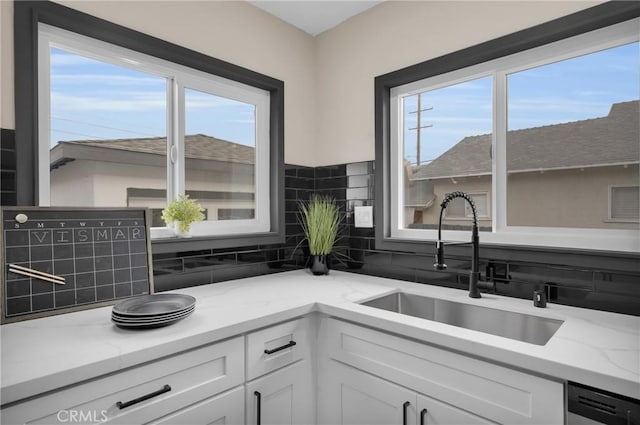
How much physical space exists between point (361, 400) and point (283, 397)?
1.03 feet

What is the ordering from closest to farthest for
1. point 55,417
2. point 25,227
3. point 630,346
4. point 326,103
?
point 55,417 → point 630,346 → point 25,227 → point 326,103

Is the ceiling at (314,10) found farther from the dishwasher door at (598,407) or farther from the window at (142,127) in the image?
the dishwasher door at (598,407)

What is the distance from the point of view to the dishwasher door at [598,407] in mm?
857

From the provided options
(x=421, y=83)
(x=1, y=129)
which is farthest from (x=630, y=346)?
(x=1, y=129)

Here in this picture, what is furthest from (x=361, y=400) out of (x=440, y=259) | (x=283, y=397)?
(x=440, y=259)

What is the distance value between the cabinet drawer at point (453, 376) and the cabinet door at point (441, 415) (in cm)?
2

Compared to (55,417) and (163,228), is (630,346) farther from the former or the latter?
(163,228)

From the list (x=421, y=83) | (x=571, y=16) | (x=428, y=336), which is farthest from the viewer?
(x=421, y=83)

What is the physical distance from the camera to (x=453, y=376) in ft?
3.74

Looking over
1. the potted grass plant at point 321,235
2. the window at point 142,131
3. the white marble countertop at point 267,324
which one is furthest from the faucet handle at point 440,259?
the window at point 142,131

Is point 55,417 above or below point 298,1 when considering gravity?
below

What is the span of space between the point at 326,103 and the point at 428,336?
5.87 feet

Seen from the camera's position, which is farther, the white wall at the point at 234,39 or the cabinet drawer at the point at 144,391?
the white wall at the point at 234,39

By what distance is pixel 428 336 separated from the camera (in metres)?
1.18
